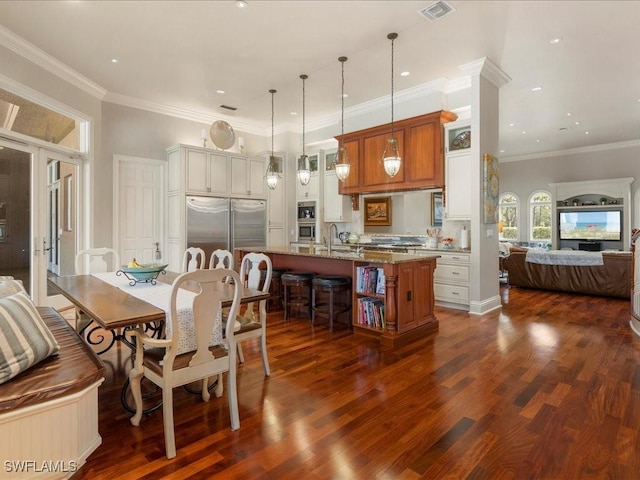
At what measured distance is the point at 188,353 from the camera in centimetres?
215

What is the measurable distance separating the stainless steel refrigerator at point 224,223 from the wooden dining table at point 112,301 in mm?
3017

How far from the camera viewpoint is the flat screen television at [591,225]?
9.60 meters

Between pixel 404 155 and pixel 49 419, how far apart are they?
537cm

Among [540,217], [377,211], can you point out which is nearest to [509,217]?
[540,217]

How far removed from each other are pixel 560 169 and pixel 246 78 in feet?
30.5

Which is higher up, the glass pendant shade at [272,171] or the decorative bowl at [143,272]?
the glass pendant shade at [272,171]

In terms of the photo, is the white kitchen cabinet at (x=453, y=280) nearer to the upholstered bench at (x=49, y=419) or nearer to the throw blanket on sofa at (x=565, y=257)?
the throw blanket on sofa at (x=565, y=257)

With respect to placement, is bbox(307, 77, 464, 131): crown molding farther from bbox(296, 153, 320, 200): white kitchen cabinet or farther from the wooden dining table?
the wooden dining table

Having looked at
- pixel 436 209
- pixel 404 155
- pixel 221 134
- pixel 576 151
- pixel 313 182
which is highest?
pixel 576 151

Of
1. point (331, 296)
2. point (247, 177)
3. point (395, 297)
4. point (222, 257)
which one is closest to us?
point (222, 257)

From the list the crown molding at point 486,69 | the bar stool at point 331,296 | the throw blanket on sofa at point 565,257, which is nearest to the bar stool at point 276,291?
the bar stool at point 331,296

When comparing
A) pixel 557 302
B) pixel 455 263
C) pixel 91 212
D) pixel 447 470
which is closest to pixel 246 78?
pixel 91 212

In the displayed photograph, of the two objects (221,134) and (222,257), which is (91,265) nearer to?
(222,257)

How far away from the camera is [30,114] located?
443 centimetres
